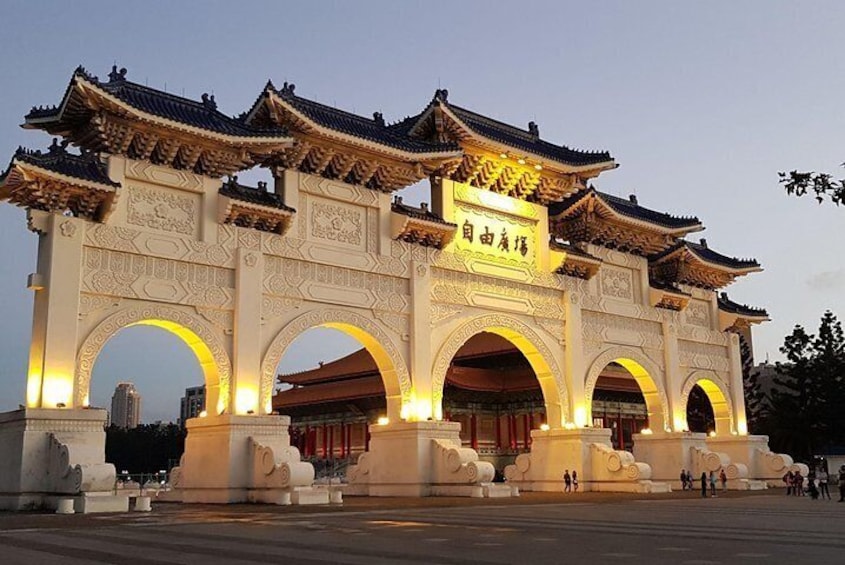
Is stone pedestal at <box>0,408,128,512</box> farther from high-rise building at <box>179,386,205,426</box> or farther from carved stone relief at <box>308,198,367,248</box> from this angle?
high-rise building at <box>179,386,205,426</box>

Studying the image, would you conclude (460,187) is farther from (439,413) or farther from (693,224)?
(693,224)

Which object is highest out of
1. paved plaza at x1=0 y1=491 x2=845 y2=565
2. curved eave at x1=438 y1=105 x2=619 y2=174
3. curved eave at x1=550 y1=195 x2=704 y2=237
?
curved eave at x1=438 y1=105 x2=619 y2=174

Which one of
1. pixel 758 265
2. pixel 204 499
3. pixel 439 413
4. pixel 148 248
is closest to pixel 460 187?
pixel 439 413

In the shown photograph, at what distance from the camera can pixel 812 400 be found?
138ft

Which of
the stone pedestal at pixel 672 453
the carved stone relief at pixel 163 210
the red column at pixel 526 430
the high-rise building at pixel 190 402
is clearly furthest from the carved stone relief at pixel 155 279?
the high-rise building at pixel 190 402

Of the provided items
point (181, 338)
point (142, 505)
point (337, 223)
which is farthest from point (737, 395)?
point (142, 505)

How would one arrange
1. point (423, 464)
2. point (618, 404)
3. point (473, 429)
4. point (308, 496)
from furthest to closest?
point (618, 404), point (473, 429), point (423, 464), point (308, 496)

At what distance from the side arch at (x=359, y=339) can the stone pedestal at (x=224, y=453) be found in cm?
66

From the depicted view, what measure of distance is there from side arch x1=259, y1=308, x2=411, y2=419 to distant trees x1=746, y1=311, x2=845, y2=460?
88.8 ft

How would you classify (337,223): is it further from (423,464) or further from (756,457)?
(756,457)

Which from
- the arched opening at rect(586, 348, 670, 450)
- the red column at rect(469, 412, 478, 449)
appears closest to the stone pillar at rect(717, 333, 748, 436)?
the arched opening at rect(586, 348, 670, 450)

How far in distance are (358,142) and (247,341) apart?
564cm

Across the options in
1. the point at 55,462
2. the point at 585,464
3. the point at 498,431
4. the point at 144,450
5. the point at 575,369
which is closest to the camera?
the point at 55,462

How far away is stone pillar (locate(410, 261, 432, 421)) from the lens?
73.6 feet
